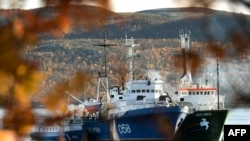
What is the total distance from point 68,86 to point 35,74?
17 cm

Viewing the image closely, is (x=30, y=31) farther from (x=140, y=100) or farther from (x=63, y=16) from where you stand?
(x=140, y=100)

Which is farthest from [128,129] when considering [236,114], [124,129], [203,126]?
[236,114]

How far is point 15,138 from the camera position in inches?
75.1

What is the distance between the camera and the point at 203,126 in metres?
39.1

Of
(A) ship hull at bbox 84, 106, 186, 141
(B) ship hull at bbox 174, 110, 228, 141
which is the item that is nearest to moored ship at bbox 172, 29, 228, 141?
(B) ship hull at bbox 174, 110, 228, 141

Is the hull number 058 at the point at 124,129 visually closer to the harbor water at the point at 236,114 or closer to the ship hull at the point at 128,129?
the ship hull at the point at 128,129

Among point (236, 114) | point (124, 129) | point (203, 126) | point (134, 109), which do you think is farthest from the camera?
point (124, 129)

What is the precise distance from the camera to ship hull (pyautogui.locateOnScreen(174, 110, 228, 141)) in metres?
39.1

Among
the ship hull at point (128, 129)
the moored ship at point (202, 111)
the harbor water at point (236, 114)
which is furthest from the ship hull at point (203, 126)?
the harbor water at point (236, 114)

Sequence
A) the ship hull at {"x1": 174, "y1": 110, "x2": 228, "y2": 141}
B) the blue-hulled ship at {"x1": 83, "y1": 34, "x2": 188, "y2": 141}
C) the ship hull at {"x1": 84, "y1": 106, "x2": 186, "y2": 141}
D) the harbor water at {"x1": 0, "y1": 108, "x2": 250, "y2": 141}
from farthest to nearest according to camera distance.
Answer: the ship hull at {"x1": 174, "y1": 110, "x2": 228, "y2": 141} → the ship hull at {"x1": 84, "y1": 106, "x2": 186, "y2": 141} → the blue-hulled ship at {"x1": 83, "y1": 34, "x2": 188, "y2": 141} → the harbor water at {"x1": 0, "y1": 108, "x2": 250, "y2": 141}

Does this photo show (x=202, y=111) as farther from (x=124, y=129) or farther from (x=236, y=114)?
(x=236, y=114)

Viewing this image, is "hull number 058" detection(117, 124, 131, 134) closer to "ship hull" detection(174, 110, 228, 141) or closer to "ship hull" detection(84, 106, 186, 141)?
"ship hull" detection(84, 106, 186, 141)

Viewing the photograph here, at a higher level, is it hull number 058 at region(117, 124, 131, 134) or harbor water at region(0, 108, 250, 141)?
harbor water at region(0, 108, 250, 141)

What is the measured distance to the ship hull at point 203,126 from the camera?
39125mm
